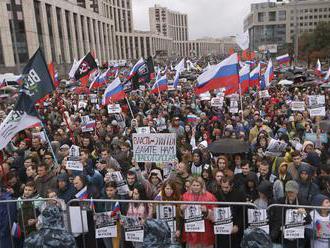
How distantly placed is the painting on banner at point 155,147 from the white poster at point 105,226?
1.86 metres

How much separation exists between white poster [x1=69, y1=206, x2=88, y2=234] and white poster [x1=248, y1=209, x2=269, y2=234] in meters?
2.22

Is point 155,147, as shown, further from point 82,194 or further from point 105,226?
point 105,226

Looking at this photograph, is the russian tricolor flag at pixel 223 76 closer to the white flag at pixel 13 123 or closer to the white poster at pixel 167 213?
the white flag at pixel 13 123

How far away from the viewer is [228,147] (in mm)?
7895

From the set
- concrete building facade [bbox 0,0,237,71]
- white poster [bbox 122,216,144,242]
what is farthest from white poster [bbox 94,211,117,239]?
concrete building facade [bbox 0,0,237,71]

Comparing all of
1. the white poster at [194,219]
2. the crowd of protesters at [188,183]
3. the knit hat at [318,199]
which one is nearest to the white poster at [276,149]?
the crowd of protesters at [188,183]

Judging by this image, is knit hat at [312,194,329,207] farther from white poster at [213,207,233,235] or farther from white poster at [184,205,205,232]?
white poster at [184,205,205,232]

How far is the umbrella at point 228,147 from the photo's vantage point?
25.4 feet

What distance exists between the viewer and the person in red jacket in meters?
4.89

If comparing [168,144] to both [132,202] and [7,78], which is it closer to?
[132,202]

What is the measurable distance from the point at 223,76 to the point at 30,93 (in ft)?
16.6

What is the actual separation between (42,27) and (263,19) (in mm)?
94143

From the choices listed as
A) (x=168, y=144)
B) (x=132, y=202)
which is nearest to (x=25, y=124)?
(x=168, y=144)

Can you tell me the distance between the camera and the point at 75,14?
2596 inches
